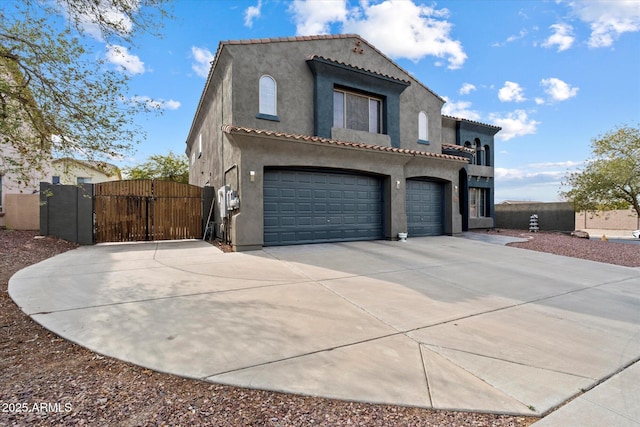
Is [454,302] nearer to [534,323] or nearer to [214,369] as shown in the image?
[534,323]

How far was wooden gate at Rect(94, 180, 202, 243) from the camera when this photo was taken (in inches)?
428

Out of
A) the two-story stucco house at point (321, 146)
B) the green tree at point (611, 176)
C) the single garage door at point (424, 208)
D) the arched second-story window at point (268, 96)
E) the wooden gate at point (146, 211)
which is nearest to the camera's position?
the two-story stucco house at point (321, 146)

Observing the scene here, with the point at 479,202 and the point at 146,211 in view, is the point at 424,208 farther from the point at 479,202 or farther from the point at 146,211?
the point at 146,211

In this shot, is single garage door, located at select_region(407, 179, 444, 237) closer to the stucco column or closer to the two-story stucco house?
the two-story stucco house

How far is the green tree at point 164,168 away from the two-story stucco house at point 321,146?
13459mm

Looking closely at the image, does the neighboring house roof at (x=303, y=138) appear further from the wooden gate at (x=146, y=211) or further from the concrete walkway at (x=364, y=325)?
the wooden gate at (x=146, y=211)

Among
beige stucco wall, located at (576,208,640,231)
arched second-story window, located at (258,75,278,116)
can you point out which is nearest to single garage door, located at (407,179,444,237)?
arched second-story window, located at (258,75,278,116)

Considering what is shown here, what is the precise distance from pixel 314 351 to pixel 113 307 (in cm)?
301

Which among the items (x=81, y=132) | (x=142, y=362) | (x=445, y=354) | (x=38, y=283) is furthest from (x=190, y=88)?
(x=445, y=354)

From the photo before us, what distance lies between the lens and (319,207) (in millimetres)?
10453

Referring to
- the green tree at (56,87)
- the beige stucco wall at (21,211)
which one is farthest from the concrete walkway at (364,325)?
the beige stucco wall at (21,211)

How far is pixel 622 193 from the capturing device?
57.1ft

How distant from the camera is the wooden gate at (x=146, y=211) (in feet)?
35.7

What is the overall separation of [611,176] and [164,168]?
31.4 metres
